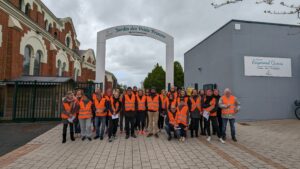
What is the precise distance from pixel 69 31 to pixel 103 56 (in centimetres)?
1983

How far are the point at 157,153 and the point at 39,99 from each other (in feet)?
29.7

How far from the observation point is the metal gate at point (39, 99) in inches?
393

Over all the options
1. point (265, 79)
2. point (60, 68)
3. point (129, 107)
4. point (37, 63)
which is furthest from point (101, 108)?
point (60, 68)

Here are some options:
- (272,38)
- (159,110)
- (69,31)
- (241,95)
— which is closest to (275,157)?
(159,110)

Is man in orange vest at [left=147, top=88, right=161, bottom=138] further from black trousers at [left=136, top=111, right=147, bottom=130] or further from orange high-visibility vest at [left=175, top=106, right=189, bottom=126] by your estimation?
orange high-visibility vest at [left=175, top=106, right=189, bottom=126]

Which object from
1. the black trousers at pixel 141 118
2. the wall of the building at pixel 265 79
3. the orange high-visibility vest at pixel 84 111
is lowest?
the black trousers at pixel 141 118

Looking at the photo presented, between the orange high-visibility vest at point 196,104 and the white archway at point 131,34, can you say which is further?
the white archway at point 131,34

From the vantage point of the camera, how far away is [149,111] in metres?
6.87

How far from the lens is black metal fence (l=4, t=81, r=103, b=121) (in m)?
9.98

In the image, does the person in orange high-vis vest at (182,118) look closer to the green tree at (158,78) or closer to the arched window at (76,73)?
the arched window at (76,73)

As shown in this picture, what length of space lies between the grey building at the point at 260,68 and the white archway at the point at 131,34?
3404 millimetres

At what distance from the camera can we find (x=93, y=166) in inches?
163

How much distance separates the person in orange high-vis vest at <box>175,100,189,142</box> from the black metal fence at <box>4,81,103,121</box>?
6033 mm

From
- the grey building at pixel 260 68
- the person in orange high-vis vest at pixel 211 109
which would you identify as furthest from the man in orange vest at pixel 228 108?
the grey building at pixel 260 68
